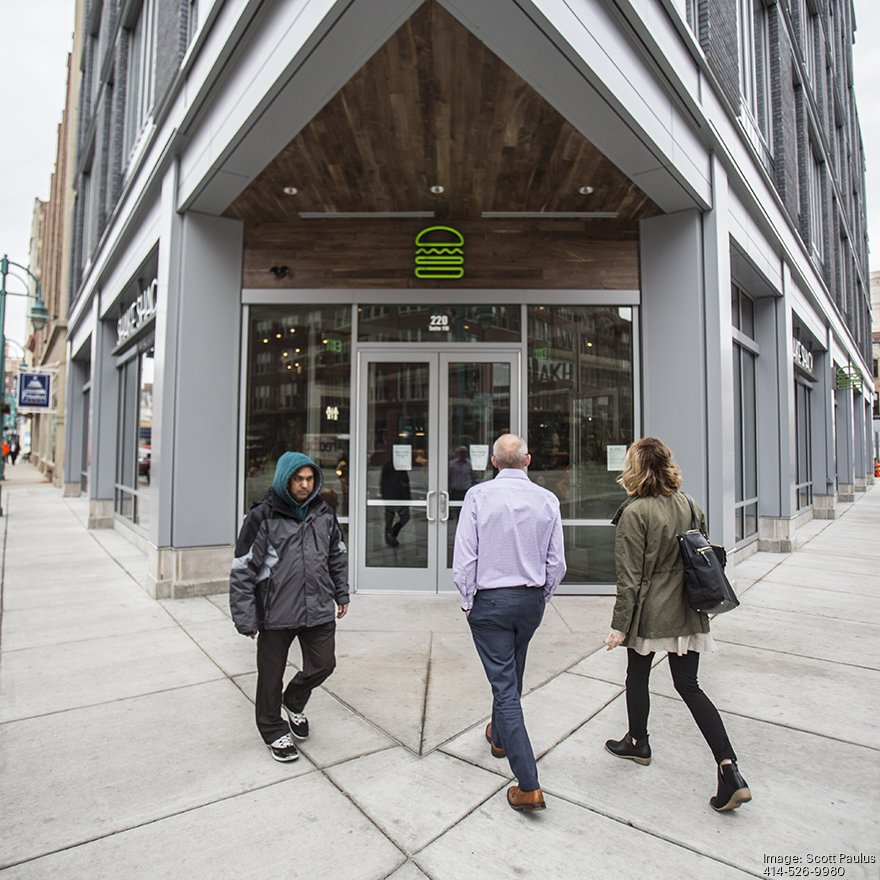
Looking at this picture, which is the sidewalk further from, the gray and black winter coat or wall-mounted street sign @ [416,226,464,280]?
wall-mounted street sign @ [416,226,464,280]

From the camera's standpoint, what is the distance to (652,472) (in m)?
3.20

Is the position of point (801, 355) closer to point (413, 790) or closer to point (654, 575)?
point (654, 575)

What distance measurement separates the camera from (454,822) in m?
2.84

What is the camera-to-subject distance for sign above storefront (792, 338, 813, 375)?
12854 millimetres

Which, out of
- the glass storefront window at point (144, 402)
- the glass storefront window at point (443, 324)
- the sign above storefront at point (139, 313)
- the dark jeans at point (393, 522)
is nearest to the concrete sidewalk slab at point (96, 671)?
the dark jeans at point (393, 522)

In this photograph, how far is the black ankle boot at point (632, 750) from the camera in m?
3.39

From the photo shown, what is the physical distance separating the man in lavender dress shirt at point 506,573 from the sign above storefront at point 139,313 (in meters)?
7.21

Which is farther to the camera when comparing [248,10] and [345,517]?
[345,517]

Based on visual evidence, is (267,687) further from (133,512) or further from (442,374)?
(133,512)

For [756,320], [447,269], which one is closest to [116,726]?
[447,269]

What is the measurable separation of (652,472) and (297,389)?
5.54 meters

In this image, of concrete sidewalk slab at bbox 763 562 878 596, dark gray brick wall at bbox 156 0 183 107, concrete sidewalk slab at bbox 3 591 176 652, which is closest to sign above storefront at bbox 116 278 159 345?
dark gray brick wall at bbox 156 0 183 107

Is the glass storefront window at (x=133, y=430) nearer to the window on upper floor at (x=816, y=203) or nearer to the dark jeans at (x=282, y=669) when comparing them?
the dark jeans at (x=282, y=669)

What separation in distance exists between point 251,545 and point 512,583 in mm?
1452
